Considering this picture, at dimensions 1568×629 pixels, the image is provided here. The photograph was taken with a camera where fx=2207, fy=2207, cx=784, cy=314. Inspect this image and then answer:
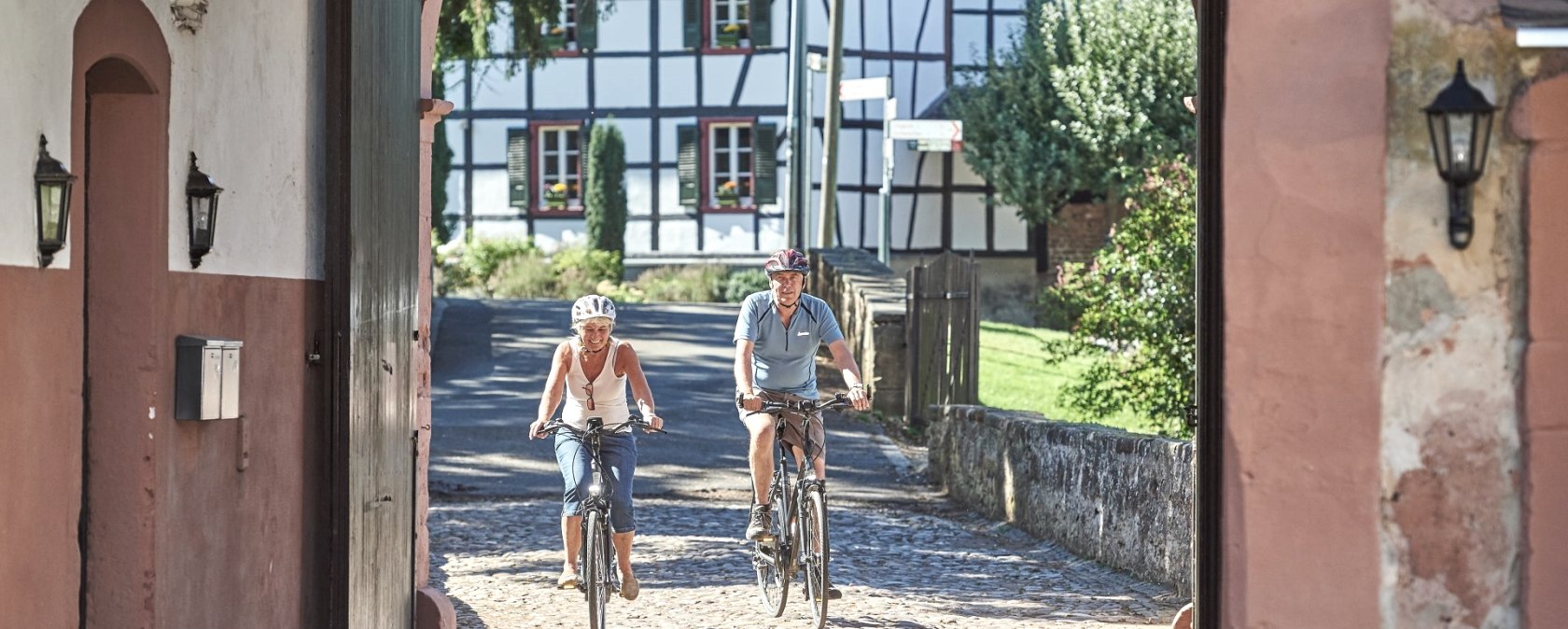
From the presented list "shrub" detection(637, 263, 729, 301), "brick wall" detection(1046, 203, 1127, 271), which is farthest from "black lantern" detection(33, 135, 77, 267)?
"brick wall" detection(1046, 203, 1127, 271)

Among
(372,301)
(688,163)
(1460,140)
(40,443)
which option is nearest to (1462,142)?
(1460,140)

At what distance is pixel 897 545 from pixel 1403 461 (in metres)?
7.09

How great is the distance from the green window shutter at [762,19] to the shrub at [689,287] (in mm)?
3643

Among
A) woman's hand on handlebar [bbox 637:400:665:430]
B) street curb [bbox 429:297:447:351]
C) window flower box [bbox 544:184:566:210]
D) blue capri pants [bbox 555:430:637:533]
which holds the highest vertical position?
window flower box [bbox 544:184:566:210]

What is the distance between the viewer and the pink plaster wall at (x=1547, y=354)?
5.46 meters

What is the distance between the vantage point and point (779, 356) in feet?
33.4

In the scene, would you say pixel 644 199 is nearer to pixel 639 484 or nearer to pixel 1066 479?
pixel 639 484

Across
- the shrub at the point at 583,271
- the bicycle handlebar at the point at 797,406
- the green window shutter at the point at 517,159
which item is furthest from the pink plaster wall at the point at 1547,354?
the green window shutter at the point at 517,159

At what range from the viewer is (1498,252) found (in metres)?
5.54

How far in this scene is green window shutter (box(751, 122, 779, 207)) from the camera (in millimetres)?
34031

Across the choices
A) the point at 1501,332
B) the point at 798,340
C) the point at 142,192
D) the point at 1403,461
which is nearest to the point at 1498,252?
the point at 1501,332

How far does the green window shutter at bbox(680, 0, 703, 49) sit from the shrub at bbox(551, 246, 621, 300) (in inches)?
138

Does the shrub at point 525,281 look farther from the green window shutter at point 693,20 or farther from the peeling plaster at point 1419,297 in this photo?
the peeling plaster at point 1419,297

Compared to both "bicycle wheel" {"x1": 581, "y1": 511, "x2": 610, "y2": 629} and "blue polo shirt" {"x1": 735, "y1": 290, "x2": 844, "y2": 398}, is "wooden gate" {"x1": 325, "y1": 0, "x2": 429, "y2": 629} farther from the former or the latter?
"blue polo shirt" {"x1": 735, "y1": 290, "x2": 844, "y2": 398}
